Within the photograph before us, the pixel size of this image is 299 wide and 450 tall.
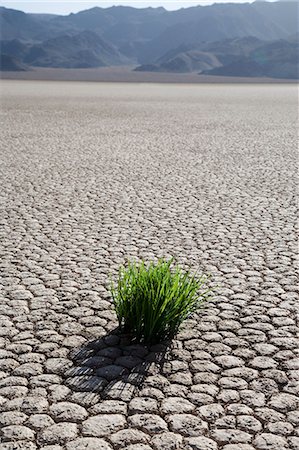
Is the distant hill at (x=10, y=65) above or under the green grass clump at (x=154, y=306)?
above

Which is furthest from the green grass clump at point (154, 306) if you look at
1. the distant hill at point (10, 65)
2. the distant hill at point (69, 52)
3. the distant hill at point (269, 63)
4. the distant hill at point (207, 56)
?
the distant hill at point (69, 52)

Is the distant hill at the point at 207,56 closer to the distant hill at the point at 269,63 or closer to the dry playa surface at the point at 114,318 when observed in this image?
the distant hill at the point at 269,63

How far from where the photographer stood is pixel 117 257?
21.7 ft

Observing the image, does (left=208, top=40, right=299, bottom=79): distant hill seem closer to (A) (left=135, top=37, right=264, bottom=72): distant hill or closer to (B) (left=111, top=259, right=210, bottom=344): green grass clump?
(A) (left=135, top=37, right=264, bottom=72): distant hill

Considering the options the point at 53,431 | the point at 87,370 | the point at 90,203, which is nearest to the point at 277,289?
the point at 87,370

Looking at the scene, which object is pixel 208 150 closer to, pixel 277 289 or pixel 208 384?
pixel 277 289

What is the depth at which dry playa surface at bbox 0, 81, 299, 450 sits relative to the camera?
3.58m

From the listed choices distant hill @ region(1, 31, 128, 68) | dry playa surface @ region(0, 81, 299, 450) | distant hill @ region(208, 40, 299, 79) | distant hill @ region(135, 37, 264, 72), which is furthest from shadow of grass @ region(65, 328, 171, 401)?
distant hill @ region(1, 31, 128, 68)

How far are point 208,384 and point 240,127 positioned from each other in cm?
1751

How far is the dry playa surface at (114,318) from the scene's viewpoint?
11.7 feet

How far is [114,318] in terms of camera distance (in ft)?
16.5

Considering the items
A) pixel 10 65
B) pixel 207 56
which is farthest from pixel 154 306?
pixel 207 56

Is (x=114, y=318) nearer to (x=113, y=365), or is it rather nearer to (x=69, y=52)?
(x=113, y=365)

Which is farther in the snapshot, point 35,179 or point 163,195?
point 35,179
